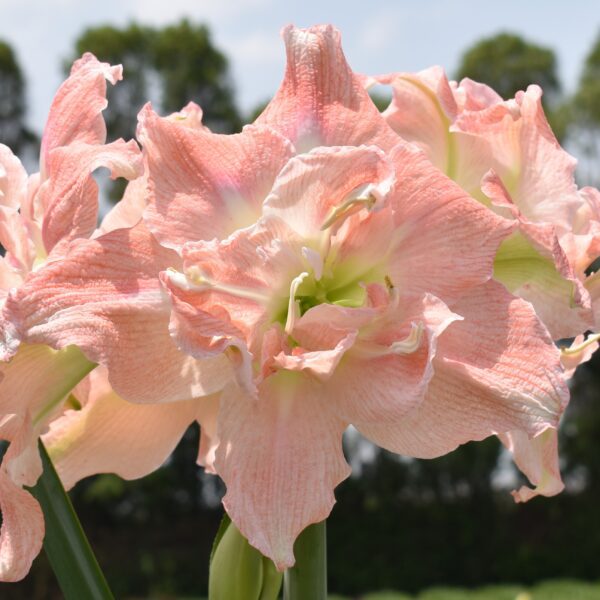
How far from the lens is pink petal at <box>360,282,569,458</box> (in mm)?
488

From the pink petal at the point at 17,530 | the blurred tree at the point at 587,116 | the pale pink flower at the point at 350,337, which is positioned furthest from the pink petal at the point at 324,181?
the blurred tree at the point at 587,116

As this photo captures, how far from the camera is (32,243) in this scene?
1.86ft

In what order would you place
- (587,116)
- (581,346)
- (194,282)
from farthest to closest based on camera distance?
(587,116) < (581,346) < (194,282)

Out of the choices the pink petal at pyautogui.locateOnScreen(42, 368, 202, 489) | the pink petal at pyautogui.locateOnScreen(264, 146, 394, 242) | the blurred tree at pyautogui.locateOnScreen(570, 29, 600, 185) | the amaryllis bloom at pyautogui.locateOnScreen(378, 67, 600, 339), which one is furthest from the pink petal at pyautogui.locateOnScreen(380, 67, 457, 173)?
the blurred tree at pyautogui.locateOnScreen(570, 29, 600, 185)

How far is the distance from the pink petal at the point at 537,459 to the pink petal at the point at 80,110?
0.97ft

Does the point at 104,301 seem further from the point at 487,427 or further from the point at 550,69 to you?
the point at 550,69

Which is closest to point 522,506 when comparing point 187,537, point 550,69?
point 187,537

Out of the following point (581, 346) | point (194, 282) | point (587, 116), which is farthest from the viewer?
point (587, 116)

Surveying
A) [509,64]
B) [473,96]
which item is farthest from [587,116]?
[473,96]

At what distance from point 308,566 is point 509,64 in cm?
985

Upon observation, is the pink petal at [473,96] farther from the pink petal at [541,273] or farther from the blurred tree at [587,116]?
the blurred tree at [587,116]

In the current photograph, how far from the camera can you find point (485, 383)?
0.50 m

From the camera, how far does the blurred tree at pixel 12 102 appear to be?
28.9 feet

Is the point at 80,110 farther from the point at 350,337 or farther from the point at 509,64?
the point at 509,64
